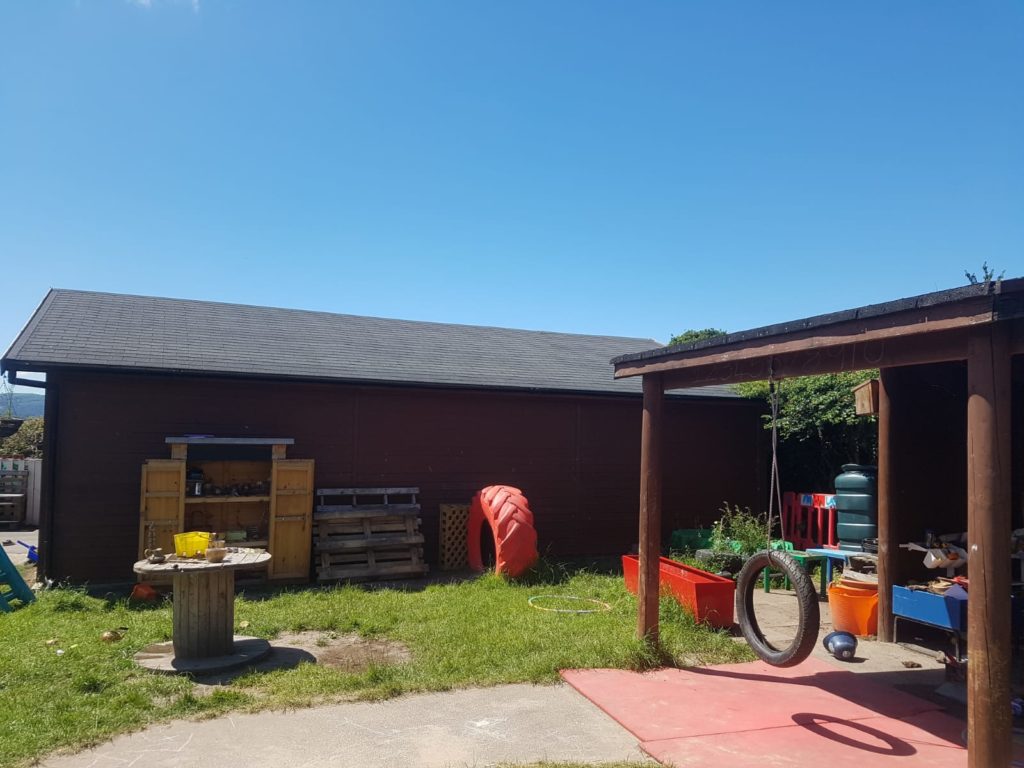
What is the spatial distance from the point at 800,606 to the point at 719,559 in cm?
534

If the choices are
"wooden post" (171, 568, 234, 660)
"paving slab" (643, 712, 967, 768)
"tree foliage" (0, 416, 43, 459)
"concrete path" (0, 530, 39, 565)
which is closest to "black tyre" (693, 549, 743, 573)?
"paving slab" (643, 712, 967, 768)

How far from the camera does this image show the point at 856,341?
448 cm

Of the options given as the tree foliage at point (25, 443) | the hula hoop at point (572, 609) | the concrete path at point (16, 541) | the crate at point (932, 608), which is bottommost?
the concrete path at point (16, 541)

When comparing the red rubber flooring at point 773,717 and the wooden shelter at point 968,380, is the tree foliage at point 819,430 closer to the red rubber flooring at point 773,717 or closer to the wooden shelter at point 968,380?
the wooden shelter at point 968,380

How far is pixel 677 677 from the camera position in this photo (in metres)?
6.18

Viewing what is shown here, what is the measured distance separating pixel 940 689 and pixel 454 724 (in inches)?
157

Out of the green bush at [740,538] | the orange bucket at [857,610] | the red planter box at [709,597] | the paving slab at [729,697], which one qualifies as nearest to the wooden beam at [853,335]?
the red planter box at [709,597]

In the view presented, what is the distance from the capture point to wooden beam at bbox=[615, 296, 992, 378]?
3.80 metres

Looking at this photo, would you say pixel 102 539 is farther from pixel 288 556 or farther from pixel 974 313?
pixel 974 313

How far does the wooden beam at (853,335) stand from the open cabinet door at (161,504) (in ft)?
21.6

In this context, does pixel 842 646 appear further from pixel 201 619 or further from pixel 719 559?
pixel 201 619

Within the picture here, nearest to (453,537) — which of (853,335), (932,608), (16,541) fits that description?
(932,608)

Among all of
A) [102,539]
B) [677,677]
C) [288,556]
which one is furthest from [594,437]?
[102,539]

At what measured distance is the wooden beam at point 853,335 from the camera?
150 inches
